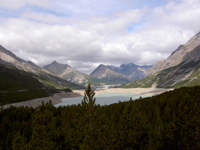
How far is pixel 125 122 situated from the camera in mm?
9109

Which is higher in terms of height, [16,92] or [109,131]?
[16,92]

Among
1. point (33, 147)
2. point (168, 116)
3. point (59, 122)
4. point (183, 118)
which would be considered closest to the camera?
point (33, 147)

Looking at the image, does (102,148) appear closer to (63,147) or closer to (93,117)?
(93,117)

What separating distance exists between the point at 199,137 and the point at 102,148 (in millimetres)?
6396

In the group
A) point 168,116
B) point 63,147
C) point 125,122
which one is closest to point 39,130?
point 63,147

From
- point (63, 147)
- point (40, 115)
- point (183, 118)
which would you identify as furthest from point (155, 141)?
point (40, 115)

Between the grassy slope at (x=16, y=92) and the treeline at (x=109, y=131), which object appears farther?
the grassy slope at (x=16, y=92)

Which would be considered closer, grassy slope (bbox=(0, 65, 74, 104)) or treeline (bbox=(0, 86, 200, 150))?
treeline (bbox=(0, 86, 200, 150))

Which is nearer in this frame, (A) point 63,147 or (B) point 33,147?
(B) point 33,147

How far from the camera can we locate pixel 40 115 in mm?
8539

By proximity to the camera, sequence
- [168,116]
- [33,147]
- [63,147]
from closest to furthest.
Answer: [33,147] < [63,147] < [168,116]

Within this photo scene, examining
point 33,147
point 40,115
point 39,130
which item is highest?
point 40,115

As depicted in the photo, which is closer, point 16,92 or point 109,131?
point 109,131

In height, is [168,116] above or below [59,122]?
above
